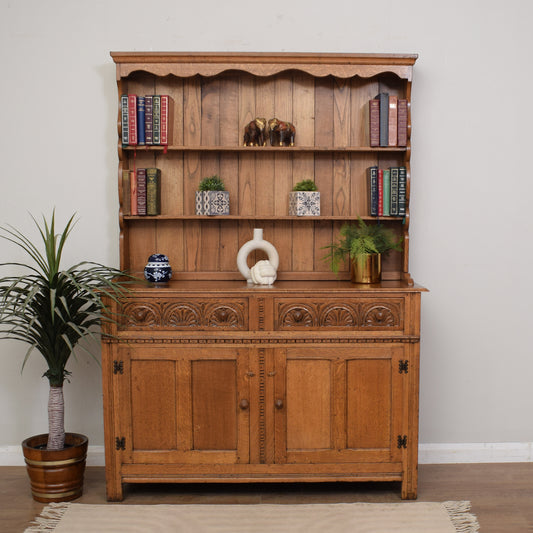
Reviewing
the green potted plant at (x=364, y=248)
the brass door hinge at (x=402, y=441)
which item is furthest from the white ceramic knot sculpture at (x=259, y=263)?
the brass door hinge at (x=402, y=441)

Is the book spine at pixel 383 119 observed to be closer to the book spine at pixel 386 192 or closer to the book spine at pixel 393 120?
the book spine at pixel 393 120

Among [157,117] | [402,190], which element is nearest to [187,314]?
[157,117]

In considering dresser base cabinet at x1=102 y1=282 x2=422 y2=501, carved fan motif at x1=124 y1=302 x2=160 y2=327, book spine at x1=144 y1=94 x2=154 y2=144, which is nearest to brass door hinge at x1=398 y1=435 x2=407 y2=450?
dresser base cabinet at x1=102 y1=282 x2=422 y2=501

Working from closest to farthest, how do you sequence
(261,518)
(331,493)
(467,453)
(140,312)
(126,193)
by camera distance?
(261,518)
(140,312)
(331,493)
(126,193)
(467,453)

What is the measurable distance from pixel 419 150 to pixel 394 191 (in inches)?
14.1

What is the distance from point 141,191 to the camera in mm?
3219

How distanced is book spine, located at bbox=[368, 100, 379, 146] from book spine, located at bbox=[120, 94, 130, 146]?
50.5 inches

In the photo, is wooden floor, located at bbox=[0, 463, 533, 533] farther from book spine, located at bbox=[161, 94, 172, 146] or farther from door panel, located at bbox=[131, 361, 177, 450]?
book spine, located at bbox=[161, 94, 172, 146]

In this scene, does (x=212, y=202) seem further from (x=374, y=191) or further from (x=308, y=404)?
(x=308, y=404)

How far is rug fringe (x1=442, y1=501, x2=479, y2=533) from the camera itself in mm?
2672

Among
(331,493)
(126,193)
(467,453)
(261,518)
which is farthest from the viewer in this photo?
(467,453)

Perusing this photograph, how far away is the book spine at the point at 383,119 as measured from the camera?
318 centimetres

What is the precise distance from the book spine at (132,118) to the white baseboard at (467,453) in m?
1.75

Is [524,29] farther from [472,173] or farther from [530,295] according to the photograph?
[530,295]
